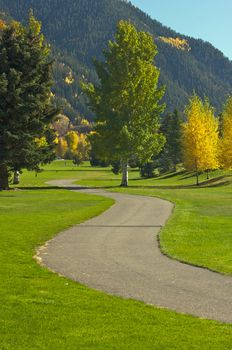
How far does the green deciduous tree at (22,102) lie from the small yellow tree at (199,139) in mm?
23118

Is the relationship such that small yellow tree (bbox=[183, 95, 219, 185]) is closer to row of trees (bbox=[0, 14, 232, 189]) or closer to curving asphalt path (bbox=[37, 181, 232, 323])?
row of trees (bbox=[0, 14, 232, 189])

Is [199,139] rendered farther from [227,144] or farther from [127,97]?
[127,97]

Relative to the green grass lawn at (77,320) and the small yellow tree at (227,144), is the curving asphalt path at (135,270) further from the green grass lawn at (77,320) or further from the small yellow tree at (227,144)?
the small yellow tree at (227,144)

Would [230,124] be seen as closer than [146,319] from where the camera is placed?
No

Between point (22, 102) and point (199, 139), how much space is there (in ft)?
96.2

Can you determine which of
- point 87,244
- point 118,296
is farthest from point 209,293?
point 87,244

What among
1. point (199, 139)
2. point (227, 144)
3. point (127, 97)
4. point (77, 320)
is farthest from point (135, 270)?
point (199, 139)

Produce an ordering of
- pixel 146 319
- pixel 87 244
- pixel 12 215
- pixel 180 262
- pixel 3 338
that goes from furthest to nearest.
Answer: pixel 12 215
pixel 87 244
pixel 180 262
pixel 146 319
pixel 3 338

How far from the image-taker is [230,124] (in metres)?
68.1

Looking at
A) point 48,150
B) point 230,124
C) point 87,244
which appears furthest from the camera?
point 230,124

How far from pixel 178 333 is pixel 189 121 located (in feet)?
207

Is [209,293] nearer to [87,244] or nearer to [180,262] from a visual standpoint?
[180,262]

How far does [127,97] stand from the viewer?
208ft

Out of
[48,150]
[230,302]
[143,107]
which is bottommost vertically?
[230,302]
